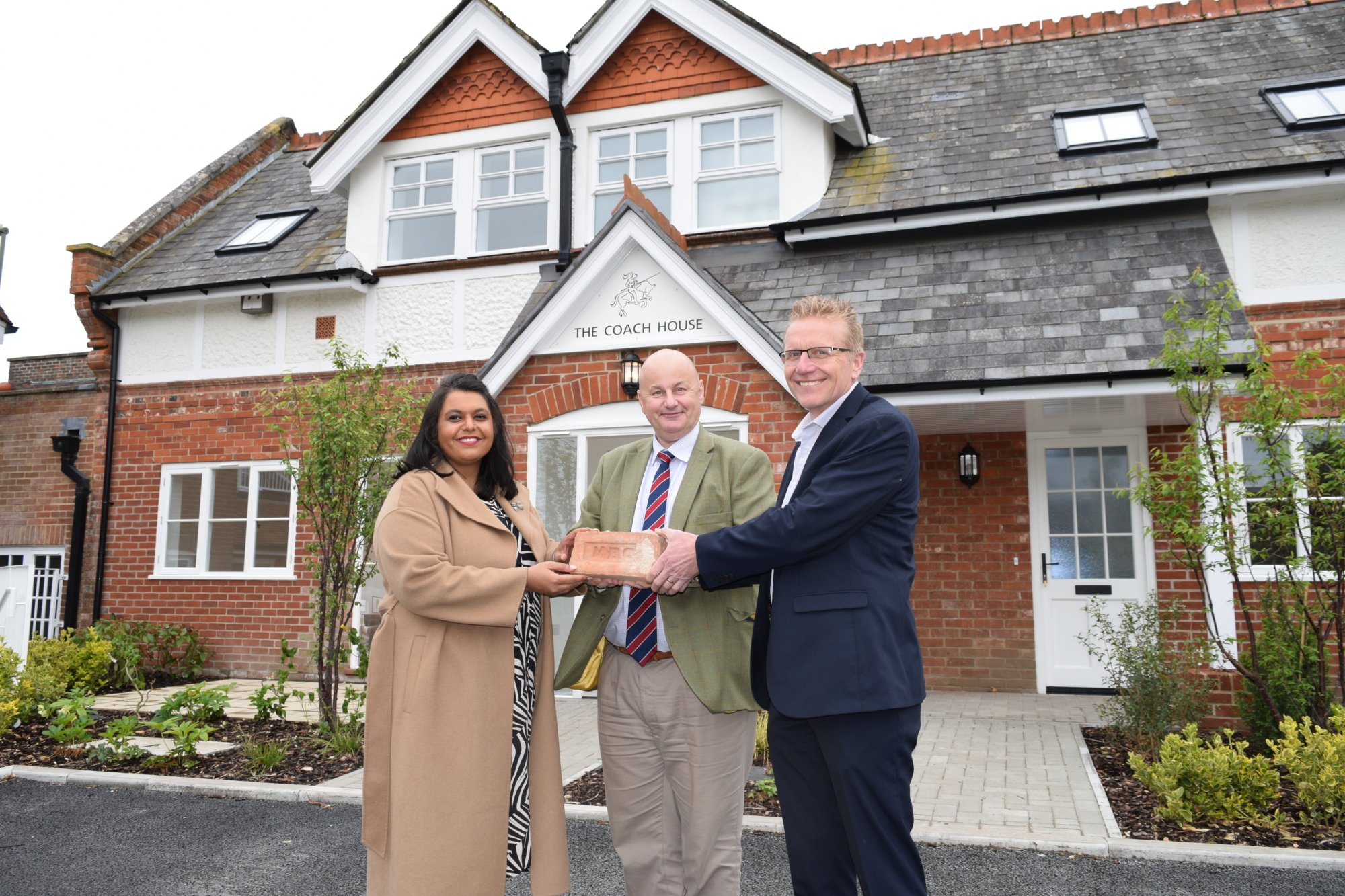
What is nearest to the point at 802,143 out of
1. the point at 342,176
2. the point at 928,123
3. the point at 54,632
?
the point at 928,123

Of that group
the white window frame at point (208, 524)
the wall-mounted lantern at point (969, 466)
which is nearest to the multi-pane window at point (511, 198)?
the white window frame at point (208, 524)

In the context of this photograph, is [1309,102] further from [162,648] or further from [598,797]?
[162,648]

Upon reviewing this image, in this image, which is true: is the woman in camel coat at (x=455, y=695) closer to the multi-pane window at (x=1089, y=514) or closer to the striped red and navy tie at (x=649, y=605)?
the striped red and navy tie at (x=649, y=605)

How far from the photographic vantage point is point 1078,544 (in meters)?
8.59

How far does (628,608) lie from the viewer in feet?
9.82

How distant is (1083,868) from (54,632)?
460 inches

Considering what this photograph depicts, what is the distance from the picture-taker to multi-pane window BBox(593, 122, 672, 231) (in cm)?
961

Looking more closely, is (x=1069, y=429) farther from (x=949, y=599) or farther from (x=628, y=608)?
(x=628, y=608)

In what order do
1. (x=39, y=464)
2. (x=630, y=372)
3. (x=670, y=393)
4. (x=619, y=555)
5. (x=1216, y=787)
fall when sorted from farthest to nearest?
(x=39, y=464)
(x=630, y=372)
(x=1216, y=787)
(x=670, y=393)
(x=619, y=555)

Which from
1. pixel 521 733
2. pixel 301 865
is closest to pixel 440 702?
pixel 521 733

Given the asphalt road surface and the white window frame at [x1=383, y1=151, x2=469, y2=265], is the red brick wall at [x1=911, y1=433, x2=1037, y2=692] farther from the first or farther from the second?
the white window frame at [x1=383, y1=151, x2=469, y2=265]

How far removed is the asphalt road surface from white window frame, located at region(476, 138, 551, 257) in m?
6.41

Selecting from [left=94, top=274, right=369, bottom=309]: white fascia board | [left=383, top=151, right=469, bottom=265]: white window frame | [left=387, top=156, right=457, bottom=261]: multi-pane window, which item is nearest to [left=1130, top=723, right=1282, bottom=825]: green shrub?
[left=383, top=151, right=469, bottom=265]: white window frame

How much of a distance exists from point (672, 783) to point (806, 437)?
1154mm
